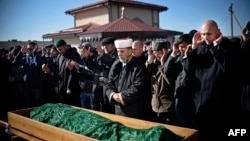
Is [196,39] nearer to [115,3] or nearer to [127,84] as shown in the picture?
[127,84]

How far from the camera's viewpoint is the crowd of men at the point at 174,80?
9.95 feet

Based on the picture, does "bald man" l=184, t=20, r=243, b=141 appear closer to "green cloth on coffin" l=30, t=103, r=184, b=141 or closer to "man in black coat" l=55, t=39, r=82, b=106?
"green cloth on coffin" l=30, t=103, r=184, b=141

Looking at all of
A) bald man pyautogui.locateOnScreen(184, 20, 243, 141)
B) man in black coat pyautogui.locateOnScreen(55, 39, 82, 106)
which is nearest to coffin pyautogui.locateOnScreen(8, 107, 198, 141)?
bald man pyautogui.locateOnScreen(184, 20, 243, 141)

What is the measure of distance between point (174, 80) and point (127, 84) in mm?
804

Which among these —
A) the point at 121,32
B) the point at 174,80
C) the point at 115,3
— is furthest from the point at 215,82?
the point at 115,3

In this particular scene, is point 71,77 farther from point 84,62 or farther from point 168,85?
point 168,85

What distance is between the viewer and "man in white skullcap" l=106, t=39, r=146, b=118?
3.48 meters

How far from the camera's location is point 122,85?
3.68m

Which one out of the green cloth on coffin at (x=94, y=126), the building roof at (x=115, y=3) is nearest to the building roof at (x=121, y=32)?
the building roof at (x=115, y=3)

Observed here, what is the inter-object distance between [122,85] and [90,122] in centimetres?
91

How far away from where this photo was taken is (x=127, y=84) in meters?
3.63

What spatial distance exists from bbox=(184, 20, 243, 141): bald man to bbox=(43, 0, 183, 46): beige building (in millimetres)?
14819

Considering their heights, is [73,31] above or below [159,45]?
above

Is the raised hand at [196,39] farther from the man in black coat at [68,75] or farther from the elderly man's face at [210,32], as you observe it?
the man in black coat at [68,75]
